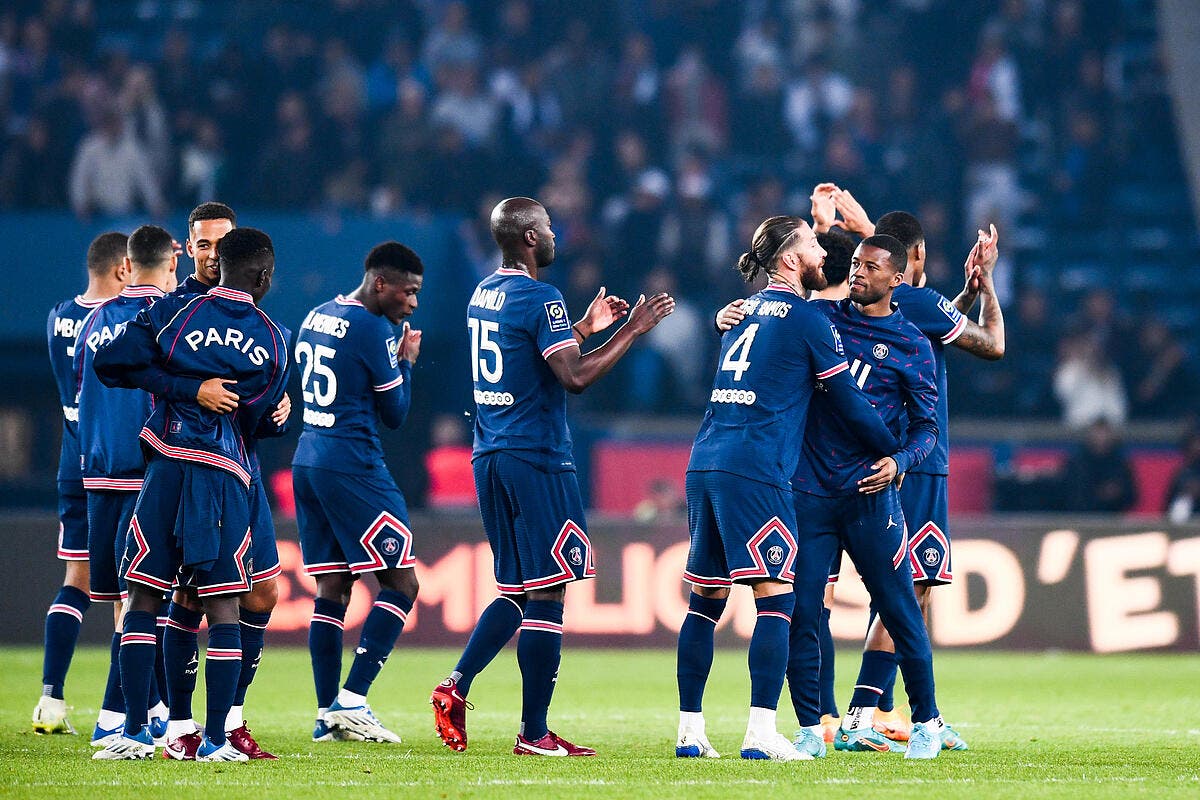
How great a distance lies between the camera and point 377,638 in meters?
7.69

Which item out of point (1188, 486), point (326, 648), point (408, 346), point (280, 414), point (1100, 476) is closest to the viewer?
point (280, 414)

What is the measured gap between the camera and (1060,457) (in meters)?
15.2

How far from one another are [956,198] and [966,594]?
6.30 metres

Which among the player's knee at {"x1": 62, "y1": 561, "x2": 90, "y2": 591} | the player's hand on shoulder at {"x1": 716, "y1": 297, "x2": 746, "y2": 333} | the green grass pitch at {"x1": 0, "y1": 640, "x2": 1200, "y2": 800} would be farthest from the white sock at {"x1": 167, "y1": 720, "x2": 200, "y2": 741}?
the player's hand on shoulder at {"x1": 716, "y1": 297, "x2": 746, "y2": 333}

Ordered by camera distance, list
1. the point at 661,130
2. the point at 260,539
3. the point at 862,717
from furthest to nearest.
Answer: the point at 661,130, the point at 862,717, the point at 260,539

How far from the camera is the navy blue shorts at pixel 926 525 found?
7383mm

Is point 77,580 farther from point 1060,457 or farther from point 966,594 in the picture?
point 1060,457

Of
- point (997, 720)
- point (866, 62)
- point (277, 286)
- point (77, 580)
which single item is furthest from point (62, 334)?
point (866, 62)

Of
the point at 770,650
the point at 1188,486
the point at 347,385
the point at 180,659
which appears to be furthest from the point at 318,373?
the point at 1188,486

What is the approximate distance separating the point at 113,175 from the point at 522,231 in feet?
35.4

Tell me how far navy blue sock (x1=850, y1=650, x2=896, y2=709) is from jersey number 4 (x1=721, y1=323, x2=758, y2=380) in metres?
1.48

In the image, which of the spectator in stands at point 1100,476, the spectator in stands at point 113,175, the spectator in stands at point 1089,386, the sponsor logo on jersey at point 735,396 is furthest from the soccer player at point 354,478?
the spectator in stands at point 1089,386

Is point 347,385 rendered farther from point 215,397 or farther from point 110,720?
point 110,720

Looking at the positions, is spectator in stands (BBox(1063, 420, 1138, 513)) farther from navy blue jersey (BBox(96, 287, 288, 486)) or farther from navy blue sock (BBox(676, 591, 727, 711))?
navy blue jersey (BBox(96, 287, 288, 486))
